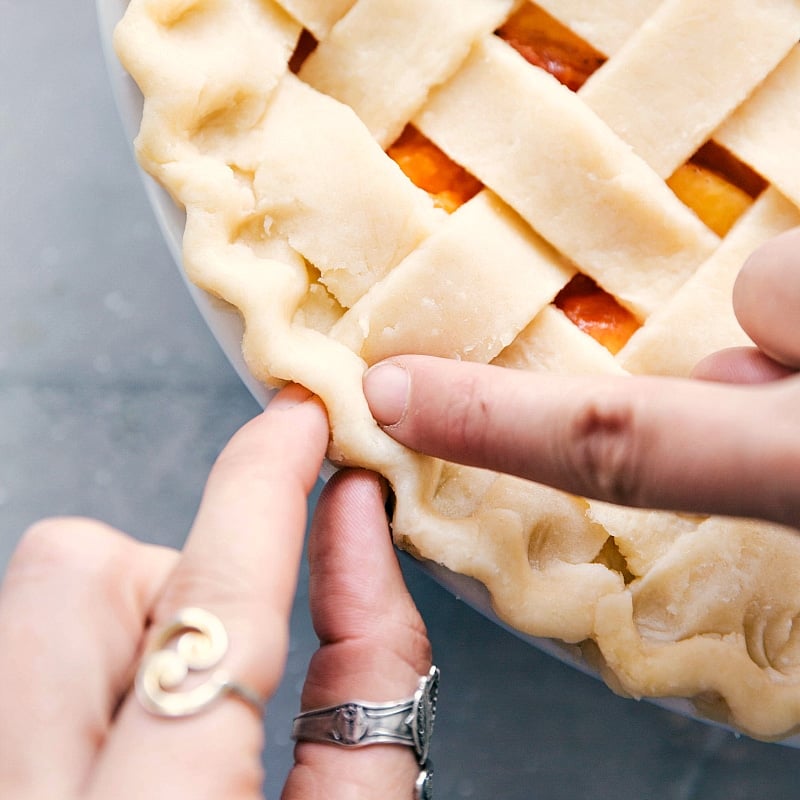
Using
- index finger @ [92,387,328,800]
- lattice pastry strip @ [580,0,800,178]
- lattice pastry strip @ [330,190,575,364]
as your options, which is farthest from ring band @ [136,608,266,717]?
lattice pastry strip @ [580,0,800,178]

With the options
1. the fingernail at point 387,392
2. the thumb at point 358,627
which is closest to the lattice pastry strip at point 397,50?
the fingernail at point 387,392

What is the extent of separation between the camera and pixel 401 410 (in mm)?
741

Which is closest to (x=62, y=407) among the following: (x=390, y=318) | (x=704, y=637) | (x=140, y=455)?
(x=140, y=455)

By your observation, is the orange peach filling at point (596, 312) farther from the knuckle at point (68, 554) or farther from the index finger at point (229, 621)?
the knuckle at point (68, 554)

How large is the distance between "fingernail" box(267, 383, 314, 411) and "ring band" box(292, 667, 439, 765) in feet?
0.79

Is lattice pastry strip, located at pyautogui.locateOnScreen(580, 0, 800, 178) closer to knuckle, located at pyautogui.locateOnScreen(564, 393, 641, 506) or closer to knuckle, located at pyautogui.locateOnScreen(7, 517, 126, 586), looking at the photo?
knuckle, located at pyautogui.locateOnScreen(564, 393, 641, 506)

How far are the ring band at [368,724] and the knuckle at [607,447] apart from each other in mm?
254

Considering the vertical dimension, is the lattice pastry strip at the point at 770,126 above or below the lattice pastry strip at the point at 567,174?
above

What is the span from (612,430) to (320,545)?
0.28 m

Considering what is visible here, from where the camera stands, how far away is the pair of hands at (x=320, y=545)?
1.78 feet

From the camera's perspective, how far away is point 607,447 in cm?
62

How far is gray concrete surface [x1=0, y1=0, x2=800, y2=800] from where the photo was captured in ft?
3.60

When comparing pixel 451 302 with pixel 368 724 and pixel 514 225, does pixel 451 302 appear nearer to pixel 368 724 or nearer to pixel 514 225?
pixel 514 225

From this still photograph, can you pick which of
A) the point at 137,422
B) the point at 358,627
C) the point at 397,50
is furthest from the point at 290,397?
the point at 137,422
